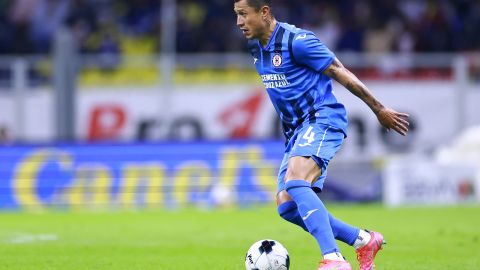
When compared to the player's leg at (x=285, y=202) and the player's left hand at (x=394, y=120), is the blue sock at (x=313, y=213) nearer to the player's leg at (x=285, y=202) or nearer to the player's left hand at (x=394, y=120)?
the player's leg at (x=285, y=202)

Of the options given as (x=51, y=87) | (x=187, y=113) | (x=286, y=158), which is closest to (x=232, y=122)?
(x=187, y=113)

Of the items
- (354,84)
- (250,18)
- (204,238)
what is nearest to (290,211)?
(354,84)

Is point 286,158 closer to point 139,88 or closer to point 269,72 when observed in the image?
point 269,72

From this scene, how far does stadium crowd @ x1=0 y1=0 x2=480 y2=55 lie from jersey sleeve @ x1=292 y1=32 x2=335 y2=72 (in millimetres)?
14197

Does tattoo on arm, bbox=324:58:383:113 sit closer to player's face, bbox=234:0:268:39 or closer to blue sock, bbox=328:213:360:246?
player's face, bbox=234:0:268:39

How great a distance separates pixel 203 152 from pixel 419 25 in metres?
5.85

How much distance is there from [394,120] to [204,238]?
5445 millimetres

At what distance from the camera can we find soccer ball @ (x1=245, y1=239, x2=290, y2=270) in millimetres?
8086

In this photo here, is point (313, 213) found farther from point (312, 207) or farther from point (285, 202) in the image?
point (285, 202)

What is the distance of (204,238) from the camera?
13.0 meters

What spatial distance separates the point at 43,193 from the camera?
1994cm

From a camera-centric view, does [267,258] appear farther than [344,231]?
No

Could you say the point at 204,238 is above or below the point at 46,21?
below

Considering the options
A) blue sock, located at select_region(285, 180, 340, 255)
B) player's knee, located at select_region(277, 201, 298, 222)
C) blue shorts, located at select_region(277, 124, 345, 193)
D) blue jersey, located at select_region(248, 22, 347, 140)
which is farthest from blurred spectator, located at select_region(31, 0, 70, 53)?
blue sock, located at select_region(285, 180, 340, 255)
